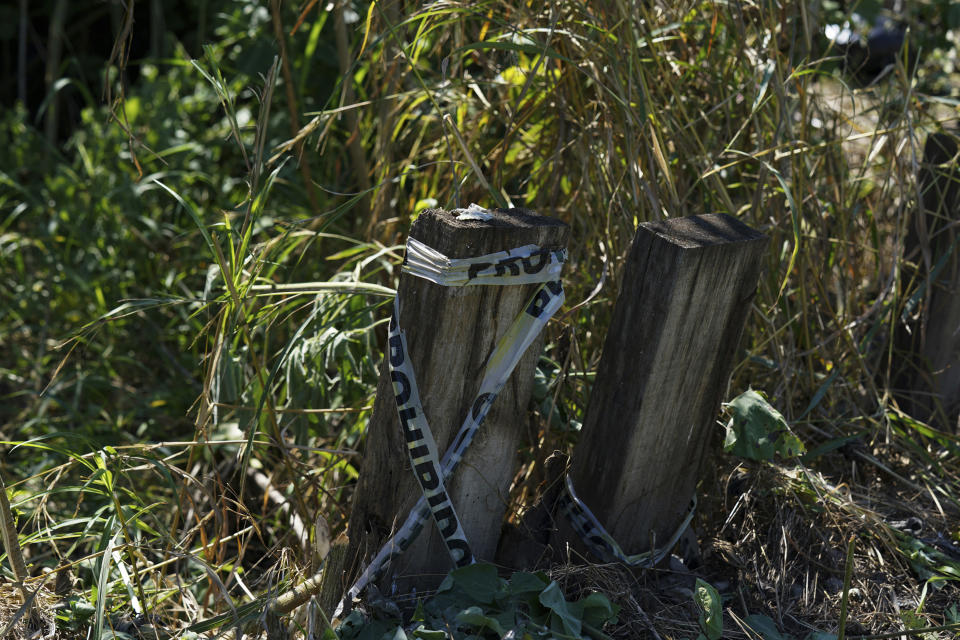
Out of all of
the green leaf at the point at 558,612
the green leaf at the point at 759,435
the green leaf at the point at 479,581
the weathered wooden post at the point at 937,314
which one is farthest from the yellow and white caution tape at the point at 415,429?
the weathered wooden post at the point at 937,314

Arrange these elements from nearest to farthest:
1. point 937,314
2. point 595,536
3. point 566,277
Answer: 1. point 595,536
2. point 566,277
3. point 937,314

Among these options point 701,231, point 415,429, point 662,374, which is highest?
point 701,231

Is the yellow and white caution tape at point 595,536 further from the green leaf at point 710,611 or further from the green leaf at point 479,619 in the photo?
the green leaf at point 479,619

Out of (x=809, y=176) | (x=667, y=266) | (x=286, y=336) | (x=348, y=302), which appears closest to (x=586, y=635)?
(x=667, y=266)

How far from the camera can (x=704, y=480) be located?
81.1 inches

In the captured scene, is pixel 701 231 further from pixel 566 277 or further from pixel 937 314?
pixel 937 314

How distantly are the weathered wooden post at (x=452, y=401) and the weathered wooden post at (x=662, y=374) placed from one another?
0.16 m

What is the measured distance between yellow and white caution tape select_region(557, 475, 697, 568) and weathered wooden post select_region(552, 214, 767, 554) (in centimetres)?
2

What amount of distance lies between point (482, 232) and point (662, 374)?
1.51 feet

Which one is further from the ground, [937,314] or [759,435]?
[937,314]

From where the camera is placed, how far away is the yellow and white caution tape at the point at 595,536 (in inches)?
68.6

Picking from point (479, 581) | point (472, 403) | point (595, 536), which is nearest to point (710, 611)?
point (595, 536)

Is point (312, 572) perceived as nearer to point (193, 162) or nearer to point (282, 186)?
point (282, 186)

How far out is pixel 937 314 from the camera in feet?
7.88
